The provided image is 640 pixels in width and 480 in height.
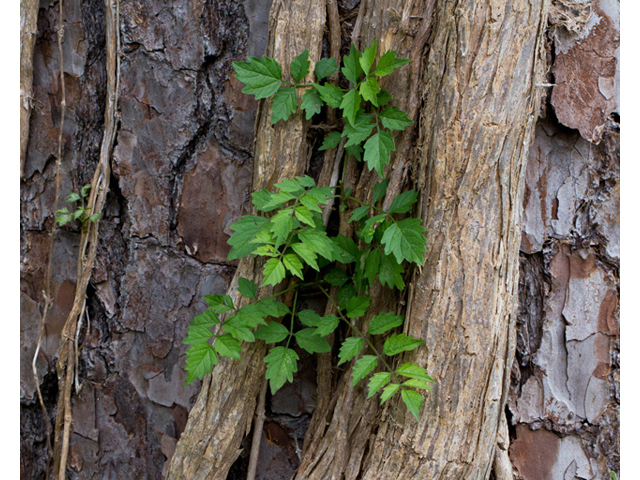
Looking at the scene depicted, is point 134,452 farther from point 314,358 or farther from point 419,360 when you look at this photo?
point 419,360

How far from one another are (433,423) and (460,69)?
97 cm

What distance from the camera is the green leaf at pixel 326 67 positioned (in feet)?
4.20

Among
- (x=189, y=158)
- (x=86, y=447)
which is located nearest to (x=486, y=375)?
(x=189, y=158)

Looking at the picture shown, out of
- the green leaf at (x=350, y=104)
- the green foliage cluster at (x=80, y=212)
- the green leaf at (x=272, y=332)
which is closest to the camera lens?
the green leaf at (x=350, y=104)

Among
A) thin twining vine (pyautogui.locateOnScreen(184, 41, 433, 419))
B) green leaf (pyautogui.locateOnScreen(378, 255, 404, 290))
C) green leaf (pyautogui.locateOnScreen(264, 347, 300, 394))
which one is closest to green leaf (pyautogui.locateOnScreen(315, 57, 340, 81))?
thin twining vine (pyautogui.locateOnScreen(184, 41, 433, 419))

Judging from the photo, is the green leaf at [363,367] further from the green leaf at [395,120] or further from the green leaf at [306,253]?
the green leaf at [395,120]

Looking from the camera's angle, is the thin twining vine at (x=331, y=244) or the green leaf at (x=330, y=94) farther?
the green leaf at (x=330, y=94)

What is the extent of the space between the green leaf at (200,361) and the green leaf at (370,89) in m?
0.80

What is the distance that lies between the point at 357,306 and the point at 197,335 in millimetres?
452

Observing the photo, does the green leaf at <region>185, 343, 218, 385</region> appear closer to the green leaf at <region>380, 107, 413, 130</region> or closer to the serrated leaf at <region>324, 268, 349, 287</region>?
the serrated leaf at <region>324, 268, 349, 287</region>

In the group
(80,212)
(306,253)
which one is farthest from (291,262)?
(80,212)

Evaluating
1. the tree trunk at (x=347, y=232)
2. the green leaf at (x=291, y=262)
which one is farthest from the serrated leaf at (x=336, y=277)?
the green leaf at (x=291, y=262)

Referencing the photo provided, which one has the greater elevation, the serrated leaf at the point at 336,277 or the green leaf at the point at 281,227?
the green leaf at the point at 281,227

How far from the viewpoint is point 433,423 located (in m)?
1.20
